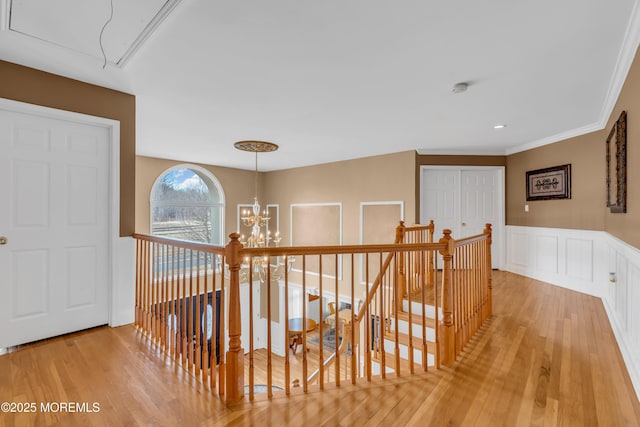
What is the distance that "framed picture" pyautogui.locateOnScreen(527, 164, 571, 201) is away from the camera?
13.9ft

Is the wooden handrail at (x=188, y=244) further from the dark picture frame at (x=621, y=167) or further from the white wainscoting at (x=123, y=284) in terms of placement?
the dark picture frame at (x=621, y=167)

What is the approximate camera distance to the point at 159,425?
149 cm

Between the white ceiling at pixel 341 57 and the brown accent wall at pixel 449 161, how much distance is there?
1393mm

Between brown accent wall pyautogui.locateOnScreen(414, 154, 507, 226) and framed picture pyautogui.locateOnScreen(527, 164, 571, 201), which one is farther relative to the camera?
brown accent wall pyautogui.locateOnScreen(414, 154, 507, 226)

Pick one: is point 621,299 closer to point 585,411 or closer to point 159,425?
point 585,411

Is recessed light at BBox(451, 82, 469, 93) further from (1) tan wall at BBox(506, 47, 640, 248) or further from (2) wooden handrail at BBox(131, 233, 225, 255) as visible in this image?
(2) wooden handrail at BBox(131, 233, 225, 255)

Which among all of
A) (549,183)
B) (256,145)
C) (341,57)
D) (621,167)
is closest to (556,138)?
(549,183)

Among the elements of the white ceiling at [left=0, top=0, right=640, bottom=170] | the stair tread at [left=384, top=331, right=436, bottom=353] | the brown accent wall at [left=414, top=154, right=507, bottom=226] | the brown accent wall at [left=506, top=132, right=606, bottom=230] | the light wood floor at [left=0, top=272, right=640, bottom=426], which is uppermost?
the white ceiling at [left=0, top=0, right=640, bottom=170]

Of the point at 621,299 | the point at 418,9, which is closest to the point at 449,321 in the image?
the point at 621,299

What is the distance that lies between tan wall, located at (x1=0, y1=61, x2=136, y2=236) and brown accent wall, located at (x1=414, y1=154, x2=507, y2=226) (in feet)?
13.8

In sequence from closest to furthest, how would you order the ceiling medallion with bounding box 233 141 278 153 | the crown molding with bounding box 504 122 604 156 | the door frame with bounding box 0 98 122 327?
1. the door frame with bounding box 0 98 122 327
2. the crown molding with bounding box 504 122 604 156
3. the ceiling medallion with bounding box 233 141 278 153

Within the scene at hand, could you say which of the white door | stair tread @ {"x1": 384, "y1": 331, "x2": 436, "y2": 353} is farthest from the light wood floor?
stair tread @ {"x1": 384, "y1": 331, "x2": 436, "y2": 353}

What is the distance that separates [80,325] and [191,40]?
8.34 ft

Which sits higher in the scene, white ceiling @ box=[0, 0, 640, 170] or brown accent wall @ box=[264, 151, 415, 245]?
white ceiling @ box=[0, 0, 640, 170]
